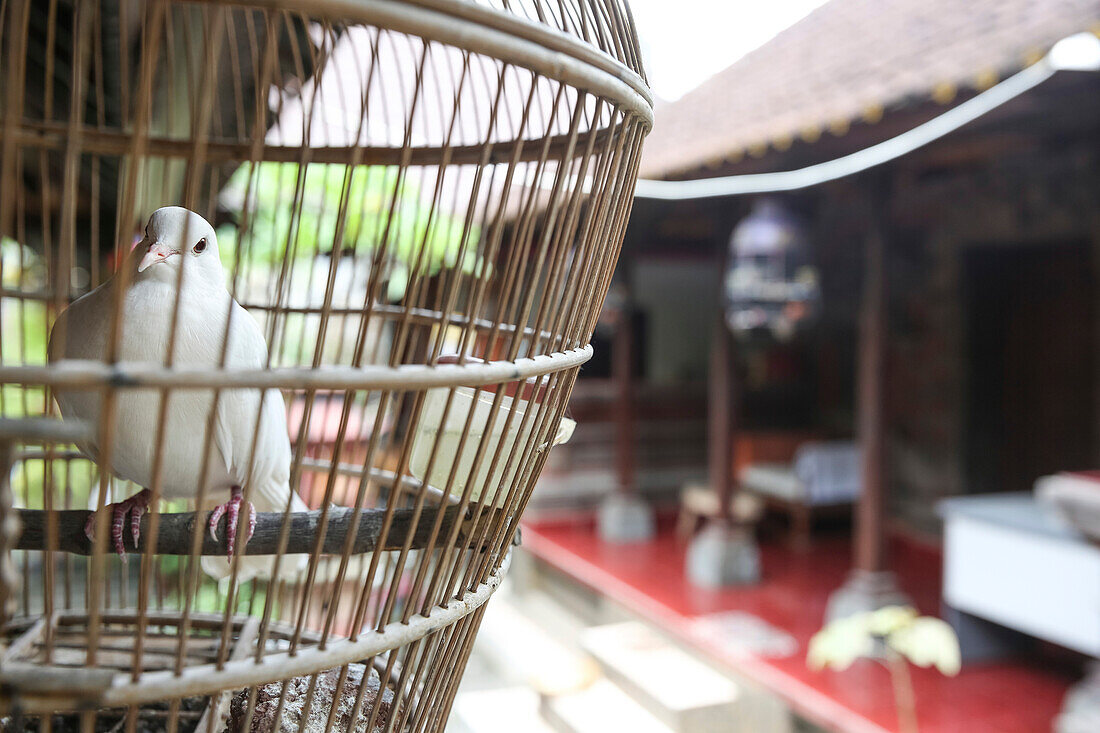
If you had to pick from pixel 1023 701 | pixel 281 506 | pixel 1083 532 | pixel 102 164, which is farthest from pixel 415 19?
pixel 1023 701

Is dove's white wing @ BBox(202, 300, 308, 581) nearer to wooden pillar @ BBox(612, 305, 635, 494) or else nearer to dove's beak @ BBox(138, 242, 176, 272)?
dove's beak @ BBox(138, 242, 176, 272)

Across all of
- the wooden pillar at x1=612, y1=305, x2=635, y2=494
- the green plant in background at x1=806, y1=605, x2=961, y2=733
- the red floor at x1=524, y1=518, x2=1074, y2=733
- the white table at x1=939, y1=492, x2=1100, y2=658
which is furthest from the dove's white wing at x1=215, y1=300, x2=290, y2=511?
the wooden pillar at x1=612, y1=305, x2=635, y2=494

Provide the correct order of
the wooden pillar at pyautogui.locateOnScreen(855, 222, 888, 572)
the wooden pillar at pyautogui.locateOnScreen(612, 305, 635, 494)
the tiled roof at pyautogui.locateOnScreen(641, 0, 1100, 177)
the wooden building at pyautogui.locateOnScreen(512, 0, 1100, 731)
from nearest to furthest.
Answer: the tiled roof at pyautogui.locateOnScreen(641, 0, 1100, 177) < the wooden building at pyautogui.locateOnScreen(512, 0, 1100, 731) < the wooden pillar at pyautogui.locateOnScreen(855, 222, 888, 572) < the wooden pillar at pyautogui.locateOnScreen(612, 305, 635, 494)

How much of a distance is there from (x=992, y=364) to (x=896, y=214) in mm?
825

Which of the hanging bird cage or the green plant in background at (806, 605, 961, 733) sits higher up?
the hanging bird cage

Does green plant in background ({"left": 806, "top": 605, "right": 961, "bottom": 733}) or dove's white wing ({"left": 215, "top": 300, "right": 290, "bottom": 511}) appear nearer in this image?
dove's white wing ({"left": 215, "top": 300, "right": 290, "bottom": 511})

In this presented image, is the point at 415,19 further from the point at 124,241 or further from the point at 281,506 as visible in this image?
the point at 281,506

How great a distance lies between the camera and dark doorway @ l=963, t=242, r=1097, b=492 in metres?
3.48

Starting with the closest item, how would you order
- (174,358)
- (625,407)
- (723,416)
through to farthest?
(174,358) < (723,416) < (625,407)

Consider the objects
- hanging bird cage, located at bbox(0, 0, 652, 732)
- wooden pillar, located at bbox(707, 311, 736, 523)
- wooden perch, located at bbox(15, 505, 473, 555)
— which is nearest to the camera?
hanging bird cage, located at bbox(0, 0, 652, 732)

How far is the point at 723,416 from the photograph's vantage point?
14.2ft

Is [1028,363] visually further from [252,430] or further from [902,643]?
[252,430]

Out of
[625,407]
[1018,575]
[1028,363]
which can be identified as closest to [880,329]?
[1018,575]

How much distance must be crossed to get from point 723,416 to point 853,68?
2133 millimetres
